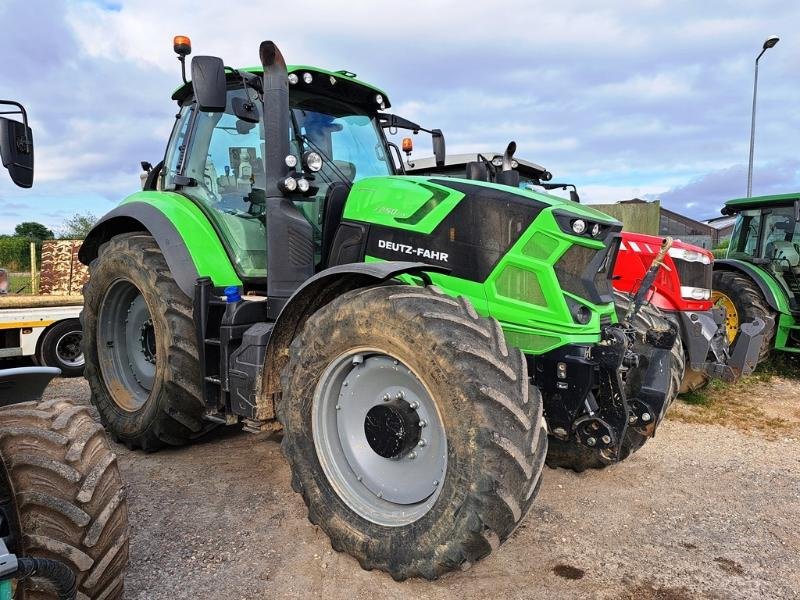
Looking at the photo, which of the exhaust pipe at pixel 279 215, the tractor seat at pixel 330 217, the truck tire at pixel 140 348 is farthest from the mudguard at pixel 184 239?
the tractor seat at pixel 330 217

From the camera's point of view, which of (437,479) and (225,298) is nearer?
(437,479)

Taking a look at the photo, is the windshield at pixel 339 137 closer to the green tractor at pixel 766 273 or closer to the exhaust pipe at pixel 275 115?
the exhaust pipe at pixel 275 115

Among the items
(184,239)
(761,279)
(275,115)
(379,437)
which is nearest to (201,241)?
(184,239)

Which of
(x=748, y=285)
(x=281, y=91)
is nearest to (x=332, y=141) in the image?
(x=281, y=91)

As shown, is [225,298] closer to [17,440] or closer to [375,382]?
[375,382]

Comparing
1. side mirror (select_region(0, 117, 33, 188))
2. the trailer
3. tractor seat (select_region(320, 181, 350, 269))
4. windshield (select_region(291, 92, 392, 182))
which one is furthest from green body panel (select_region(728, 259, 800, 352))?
the trailer

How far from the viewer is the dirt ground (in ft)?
9.12

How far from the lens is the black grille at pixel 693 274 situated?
5938mm

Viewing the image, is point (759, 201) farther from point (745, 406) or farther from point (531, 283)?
point (531, 283)

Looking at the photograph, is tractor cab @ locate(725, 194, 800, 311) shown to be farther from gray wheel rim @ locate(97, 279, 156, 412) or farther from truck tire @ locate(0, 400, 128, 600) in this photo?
truck tire @ locate(0, 400, 128, 600)

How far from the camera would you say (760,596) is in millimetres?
2789

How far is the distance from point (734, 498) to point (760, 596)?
4.04 feet

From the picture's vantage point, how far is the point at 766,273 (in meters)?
8.20

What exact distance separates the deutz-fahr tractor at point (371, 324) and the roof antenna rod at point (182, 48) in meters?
0.01
